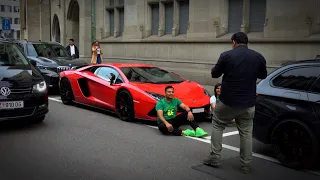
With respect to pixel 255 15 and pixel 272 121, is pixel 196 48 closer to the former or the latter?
pixel 255 15

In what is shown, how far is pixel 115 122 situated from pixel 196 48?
8375mm

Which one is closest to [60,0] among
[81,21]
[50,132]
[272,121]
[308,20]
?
[81,21]

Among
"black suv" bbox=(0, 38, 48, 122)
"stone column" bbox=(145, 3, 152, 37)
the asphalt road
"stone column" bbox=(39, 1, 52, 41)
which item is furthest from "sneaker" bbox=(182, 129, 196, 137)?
"stone column" bbox=(39, 1, 52, 41)

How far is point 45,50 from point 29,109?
24.2 ft

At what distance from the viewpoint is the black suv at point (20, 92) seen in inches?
265

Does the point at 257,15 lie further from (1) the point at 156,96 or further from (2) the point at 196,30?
(1) the point at 156,96

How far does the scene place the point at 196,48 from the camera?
15.9 m

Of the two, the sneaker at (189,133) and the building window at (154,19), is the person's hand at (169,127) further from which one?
the building window at (154,19)

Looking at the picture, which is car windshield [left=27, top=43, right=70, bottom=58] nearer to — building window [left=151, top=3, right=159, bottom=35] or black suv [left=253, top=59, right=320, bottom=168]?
building window [left=151, top=3, right=159, bottom=35]

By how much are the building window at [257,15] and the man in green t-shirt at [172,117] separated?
7.82 meters

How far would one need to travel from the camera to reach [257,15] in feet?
46.2

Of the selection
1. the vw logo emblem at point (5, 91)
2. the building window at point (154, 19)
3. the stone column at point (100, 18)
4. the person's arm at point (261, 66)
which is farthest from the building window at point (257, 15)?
the stone column at point (100, 18)

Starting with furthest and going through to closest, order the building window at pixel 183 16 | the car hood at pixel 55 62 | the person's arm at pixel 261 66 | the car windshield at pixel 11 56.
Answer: the building window at pixel 183 16 < the car hood at pixel 55 62 < the car windshield at pixel 11 56 < the person's arm at pixel 261 66

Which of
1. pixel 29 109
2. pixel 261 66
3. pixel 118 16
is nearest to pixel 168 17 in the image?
pixel 118 16
